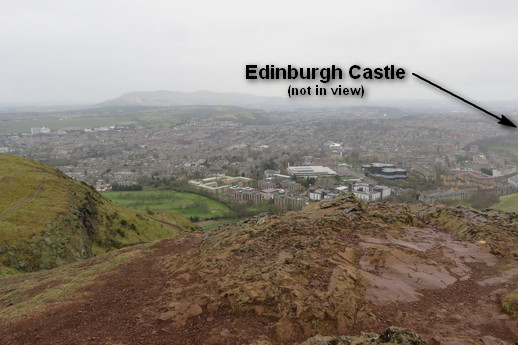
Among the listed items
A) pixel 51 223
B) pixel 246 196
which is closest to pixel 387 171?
pixel 246 196

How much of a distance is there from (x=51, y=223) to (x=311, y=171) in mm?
88541

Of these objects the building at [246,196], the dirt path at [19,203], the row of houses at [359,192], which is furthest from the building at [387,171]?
the dirt path at [19,203]

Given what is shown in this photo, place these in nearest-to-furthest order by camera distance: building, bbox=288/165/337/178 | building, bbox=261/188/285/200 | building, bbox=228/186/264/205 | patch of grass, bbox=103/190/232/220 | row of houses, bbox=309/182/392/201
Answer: patch of grass, bbox=103/190/232/220, row of houses, bbox=309/182/392/201, building, bbox=228/186/264/205, building, bbox=261/188/285/200, building, bbox=288/165/337/178

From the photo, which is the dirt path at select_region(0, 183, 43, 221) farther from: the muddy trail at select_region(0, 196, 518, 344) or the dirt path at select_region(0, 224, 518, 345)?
the dirt path at select_region(0, 224, 518, 345)

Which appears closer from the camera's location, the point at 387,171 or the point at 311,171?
the point at 387,171

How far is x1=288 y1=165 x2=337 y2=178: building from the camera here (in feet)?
347

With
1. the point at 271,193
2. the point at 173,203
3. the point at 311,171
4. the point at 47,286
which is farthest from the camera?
the point at 311,171

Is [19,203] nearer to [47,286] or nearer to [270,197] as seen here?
[47,286]

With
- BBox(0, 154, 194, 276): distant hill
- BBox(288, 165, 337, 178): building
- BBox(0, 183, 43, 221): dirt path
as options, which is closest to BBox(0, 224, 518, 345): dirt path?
BBox(0, 154, 194, 276): distant hill

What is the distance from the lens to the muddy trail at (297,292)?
11750 mm

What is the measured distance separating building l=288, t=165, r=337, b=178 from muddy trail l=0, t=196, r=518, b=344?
84864 mm

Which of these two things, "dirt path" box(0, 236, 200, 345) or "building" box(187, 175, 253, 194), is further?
"building" box(187, 175, 253, 194)

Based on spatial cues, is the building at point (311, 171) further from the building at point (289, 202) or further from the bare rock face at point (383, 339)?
the bare rock face at point (383, 339)

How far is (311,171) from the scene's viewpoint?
109750 millimetres
